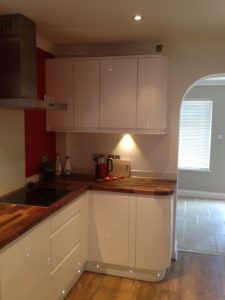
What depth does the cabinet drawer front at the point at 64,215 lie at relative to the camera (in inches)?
90.7

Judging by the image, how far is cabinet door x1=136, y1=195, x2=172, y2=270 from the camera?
9.14 feet

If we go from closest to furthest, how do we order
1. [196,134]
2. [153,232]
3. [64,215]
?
[64,215] → [153,232] → [196,134]

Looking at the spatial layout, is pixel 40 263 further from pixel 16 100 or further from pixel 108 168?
pixel 108 168

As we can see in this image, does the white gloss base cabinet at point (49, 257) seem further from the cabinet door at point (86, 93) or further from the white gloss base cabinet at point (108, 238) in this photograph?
the cabinet door at point (86, 93)

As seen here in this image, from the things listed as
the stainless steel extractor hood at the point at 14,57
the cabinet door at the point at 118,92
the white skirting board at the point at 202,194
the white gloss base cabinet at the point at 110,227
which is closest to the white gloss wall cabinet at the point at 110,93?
the cabinet door at the point at 118,92

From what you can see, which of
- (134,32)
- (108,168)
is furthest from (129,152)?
(134,32)

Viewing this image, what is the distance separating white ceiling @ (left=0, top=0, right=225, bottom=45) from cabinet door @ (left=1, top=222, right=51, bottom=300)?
1.62 meters

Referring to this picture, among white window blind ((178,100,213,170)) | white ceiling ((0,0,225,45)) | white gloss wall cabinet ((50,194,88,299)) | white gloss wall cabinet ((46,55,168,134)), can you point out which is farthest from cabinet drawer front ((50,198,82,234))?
white window blind ((178,100,213,170))

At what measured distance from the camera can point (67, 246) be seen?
257cm

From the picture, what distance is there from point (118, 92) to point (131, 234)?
1.46 meters

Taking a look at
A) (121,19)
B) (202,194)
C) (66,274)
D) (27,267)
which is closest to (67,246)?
(66,274)

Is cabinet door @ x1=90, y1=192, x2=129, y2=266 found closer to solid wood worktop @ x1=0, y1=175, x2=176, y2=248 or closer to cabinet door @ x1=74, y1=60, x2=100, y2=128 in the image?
solid wood worktop @ x1=0, y1=175, x2=176, y2=248

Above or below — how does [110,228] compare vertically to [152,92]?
below

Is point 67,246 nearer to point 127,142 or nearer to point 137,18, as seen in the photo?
point 127,142
